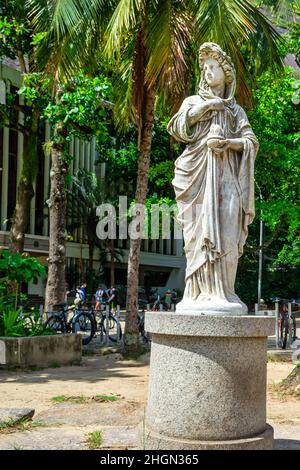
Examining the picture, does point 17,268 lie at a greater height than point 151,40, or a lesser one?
lesser

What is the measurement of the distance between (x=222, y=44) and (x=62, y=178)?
19.6ft

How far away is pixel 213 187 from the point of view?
548cm

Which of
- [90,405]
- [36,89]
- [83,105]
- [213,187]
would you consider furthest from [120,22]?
[213,187]

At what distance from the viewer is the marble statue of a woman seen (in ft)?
17.9

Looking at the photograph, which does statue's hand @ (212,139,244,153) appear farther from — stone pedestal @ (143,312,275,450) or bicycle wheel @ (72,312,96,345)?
bicycle wheel @ (72,312,96,345)

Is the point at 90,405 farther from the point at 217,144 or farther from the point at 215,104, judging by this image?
the point at 215,104

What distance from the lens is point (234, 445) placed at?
4836 millimetres

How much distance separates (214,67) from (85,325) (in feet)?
37.6

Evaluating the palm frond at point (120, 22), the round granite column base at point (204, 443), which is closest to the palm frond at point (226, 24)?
the palm frond at point (120, 22)

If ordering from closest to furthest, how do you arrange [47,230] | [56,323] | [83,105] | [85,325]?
[83,105]
[56,323]
[85,325]
[47,230]

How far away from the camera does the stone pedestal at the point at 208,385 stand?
4887 mm

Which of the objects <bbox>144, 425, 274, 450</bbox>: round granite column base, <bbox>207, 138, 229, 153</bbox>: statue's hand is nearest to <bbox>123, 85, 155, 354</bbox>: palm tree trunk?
<bbox>207, 138, 229, 153</bbox>: statue's hand

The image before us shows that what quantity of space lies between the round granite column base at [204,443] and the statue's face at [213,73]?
312 cm

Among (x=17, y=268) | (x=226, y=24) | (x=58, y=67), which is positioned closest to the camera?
(x=226, y=24)
